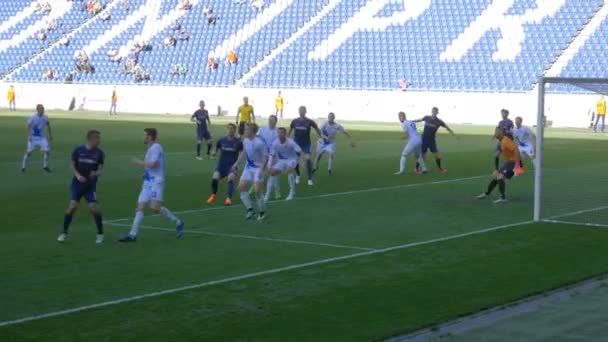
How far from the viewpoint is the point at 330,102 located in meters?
57.8

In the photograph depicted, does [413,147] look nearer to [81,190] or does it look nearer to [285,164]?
[285,164]

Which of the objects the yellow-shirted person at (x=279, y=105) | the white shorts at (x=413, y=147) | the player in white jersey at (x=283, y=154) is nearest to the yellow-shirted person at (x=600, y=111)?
the yellow-shirted person at (x=279, y=105)

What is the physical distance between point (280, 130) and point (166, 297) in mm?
9794

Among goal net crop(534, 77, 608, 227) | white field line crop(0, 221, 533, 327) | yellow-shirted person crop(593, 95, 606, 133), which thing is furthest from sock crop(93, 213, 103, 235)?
yellow-shirted person crop(593, 95, 606, 133)

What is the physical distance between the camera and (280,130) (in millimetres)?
21891

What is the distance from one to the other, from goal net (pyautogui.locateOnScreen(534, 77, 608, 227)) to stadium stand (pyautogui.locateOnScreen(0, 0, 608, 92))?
2249 mm

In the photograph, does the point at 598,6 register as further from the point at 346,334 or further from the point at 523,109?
the point at 346,334

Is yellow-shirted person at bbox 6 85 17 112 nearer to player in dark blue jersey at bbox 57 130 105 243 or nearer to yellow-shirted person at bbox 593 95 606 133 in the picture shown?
yellow-shirted person at bbox 593 95 606 133

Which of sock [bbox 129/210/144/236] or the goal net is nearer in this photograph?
sock [bbox 129/210/144/236]

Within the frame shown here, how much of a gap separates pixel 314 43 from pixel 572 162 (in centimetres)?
3084

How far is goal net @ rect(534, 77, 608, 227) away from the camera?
66.2 feet

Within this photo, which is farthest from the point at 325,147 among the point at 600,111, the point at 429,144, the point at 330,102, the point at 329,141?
the point at 330,102

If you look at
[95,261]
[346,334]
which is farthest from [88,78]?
[346,334]

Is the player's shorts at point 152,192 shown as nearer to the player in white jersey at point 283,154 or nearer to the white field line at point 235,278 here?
the white field line at point 235,278
